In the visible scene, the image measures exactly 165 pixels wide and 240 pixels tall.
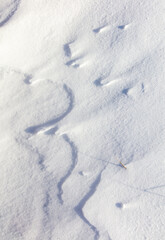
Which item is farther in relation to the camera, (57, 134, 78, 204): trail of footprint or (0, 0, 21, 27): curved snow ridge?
(0, 0, 21, 27): curved snow ridge

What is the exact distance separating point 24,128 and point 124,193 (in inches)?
17.2

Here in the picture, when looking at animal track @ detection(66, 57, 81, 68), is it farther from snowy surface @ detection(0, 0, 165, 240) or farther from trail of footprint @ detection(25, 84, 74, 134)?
trail of footprint @ detection(25, 84, 74, 134)

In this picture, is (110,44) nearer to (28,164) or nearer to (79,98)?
Answer: (79,98)

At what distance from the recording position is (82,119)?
102 cm

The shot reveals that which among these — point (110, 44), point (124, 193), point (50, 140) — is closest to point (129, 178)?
point (124, 193)

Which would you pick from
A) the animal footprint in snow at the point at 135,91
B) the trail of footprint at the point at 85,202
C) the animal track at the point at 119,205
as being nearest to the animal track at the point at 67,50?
the animal footprint in snow at the point at 135,91

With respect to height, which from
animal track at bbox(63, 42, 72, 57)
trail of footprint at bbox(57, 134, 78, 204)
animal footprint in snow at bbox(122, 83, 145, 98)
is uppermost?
animal track at bbox(63, 42, 72, 57)

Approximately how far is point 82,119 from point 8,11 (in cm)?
58

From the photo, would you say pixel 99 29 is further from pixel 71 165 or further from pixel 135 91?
pixel 71 165

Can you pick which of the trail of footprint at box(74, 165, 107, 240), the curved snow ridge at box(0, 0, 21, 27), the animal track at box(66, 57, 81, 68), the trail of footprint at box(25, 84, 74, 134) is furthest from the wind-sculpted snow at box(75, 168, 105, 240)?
the curved snow ridge at box(0, 0, 21, 27)

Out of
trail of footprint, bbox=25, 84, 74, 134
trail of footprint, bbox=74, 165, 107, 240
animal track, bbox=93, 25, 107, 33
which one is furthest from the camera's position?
animal track, bbox=93, 25, 107, 33

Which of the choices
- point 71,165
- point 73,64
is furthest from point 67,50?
point 71,165

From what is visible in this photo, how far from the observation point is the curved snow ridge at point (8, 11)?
115cm

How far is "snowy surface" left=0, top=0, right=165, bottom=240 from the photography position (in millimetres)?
920
